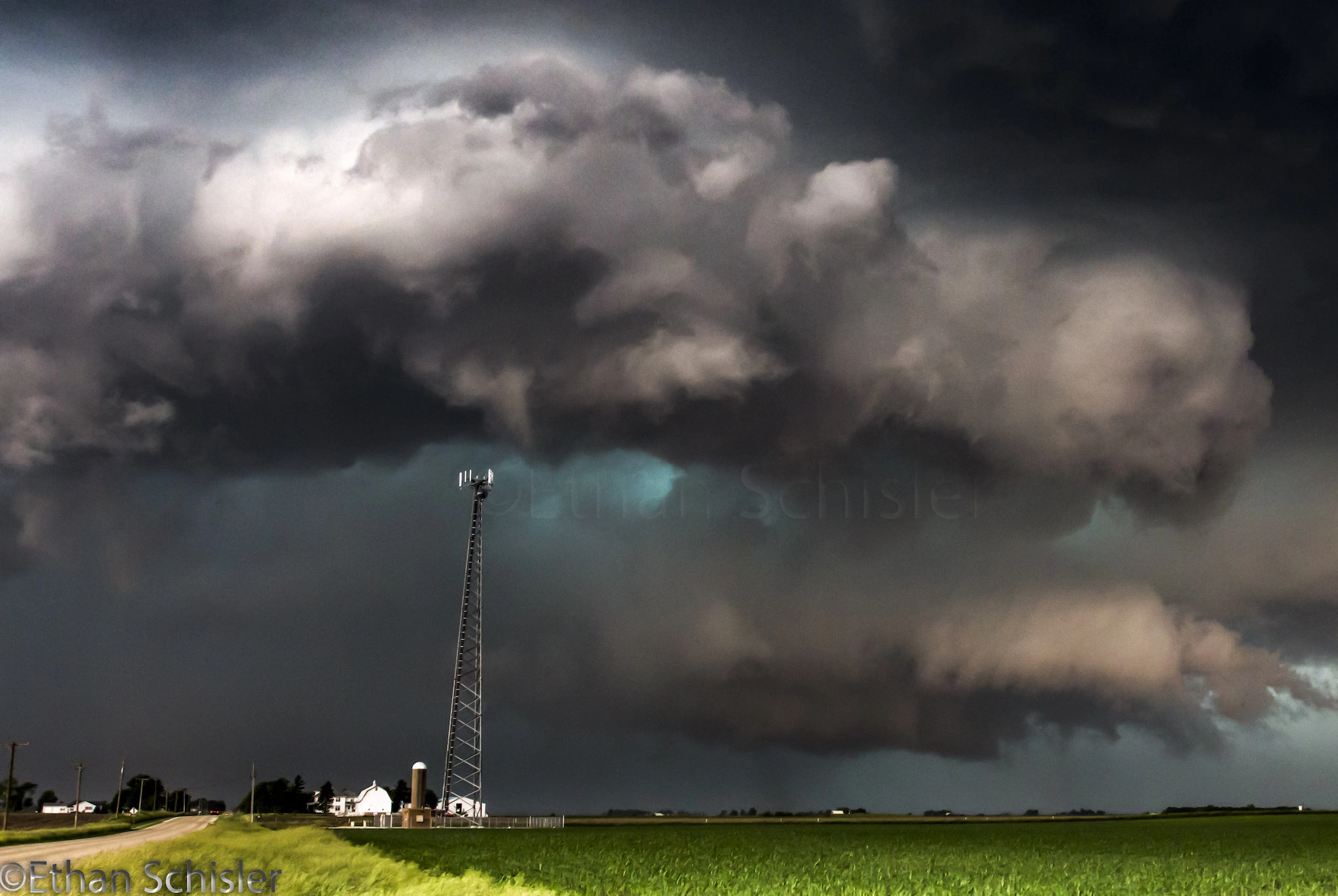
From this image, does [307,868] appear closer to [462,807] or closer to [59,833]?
[59,833]

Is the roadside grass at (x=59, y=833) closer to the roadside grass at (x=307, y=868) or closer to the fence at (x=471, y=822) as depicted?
the fence at (x=471, y=822)

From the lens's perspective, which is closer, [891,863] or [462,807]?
[891,863]

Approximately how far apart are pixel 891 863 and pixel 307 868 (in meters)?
29.7

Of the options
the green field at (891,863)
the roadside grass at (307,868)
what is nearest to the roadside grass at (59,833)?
the green field at (891,863)

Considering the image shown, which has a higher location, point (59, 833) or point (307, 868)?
point (307, 868)

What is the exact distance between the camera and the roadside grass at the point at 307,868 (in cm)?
2478

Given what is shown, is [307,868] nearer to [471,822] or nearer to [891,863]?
[891,863]

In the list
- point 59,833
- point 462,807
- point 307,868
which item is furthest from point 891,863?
point 462,807

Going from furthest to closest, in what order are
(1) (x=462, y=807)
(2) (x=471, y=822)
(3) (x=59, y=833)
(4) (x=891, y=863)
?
(1) (x=462, y=807)
(2) (x=471, y=822)
(3) (x=59, y=833)
(4) (x=891, y=863)

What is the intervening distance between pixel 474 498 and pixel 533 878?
3325 inches

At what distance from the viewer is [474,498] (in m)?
121

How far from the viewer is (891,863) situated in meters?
49.5

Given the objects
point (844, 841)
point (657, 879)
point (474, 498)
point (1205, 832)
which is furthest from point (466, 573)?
point (657, 879)

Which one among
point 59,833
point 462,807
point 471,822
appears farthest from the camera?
point 462,807
